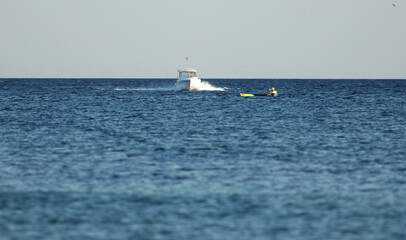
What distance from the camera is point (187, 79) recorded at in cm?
9525

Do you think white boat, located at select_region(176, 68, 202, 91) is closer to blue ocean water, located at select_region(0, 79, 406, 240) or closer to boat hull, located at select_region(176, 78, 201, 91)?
boat hull, located at select_region(176, 78, 201, 91)

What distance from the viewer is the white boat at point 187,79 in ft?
314

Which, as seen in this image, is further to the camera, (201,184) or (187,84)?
(187,84)

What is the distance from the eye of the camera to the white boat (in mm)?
95619

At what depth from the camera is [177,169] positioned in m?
23.0
